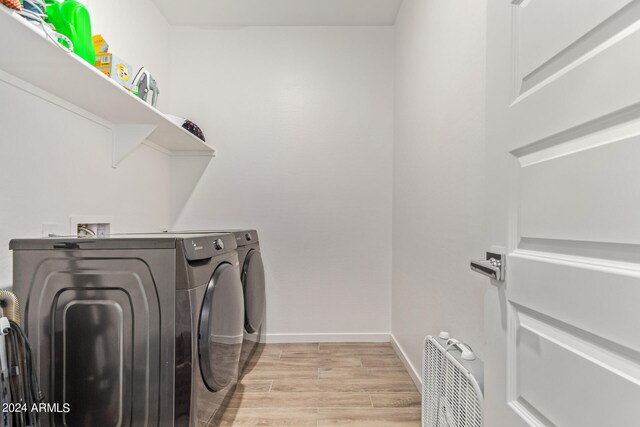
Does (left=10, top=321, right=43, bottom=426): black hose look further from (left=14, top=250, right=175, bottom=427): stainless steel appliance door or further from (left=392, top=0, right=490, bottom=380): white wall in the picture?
(left=392, top=0, right=490, bottom=380): white wall

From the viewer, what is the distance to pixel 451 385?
1224 millimetres

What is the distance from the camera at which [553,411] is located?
0.63m

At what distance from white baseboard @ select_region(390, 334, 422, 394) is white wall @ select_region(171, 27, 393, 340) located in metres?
0.20

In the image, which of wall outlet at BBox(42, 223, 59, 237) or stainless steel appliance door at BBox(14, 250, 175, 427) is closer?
stainless steel appliance door at BBox(14, 250, 175, 427)

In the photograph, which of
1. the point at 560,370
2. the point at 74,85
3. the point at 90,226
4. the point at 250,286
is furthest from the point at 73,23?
the point at 560,370

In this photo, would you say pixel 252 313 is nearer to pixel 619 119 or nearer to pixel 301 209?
pixel 301 209

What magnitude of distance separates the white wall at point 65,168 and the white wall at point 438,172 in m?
1.76

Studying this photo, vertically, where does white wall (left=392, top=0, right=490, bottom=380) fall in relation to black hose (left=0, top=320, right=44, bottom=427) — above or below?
above

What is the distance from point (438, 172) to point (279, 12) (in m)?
1.76

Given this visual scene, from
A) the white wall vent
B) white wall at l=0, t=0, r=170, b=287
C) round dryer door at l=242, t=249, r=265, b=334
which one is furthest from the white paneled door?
white wall at l=0, t=0, r=170, b=287

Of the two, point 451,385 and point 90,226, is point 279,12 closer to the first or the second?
point 90,226

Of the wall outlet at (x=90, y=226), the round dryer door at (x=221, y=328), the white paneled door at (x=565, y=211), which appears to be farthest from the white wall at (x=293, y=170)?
the white paneled door at (x=565, y=211)

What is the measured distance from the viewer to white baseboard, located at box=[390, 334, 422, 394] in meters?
1.95

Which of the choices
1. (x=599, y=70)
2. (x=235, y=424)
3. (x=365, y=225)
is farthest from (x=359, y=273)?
(x=599, y=70)
